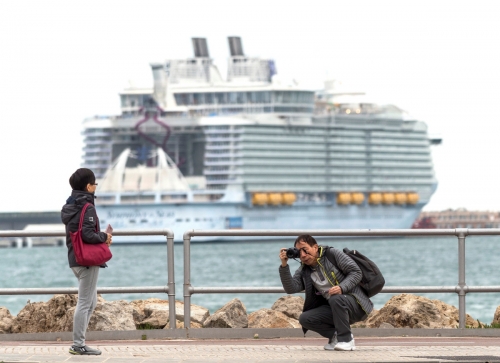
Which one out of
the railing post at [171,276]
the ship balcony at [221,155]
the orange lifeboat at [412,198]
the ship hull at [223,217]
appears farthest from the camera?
the orange lifeboat at [412,198]

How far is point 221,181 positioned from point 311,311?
3155 inches

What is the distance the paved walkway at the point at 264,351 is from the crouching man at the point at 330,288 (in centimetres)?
14

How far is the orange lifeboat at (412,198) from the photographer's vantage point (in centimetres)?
9388

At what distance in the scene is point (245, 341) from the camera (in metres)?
8.27

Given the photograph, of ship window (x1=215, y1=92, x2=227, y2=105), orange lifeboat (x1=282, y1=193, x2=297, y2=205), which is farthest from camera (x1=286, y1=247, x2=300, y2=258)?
ship window (x1=215, y1=92, x2=227, y2=105)

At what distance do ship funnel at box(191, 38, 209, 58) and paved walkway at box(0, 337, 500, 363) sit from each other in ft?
293

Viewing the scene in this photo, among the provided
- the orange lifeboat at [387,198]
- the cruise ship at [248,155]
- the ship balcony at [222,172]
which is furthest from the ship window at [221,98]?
the orange lifeboat at [387,198]

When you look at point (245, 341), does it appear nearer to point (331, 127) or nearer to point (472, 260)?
point (472, 260)

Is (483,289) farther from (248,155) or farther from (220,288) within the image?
(248,155)

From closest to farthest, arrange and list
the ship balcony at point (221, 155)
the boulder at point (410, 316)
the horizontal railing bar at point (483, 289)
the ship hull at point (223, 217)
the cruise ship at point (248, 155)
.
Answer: the horizontal railing bar at point (483, 289), the boulder at point (410, 316), the ship hull at point (223, 217), the cruise ship at point (248, 155), the ship balcony at point (221, 155)

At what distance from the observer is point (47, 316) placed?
910 centimetres

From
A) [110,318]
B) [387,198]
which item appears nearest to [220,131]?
[387,198]

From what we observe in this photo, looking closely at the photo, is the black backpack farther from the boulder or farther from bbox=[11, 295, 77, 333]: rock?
bbox=[11, 295, 77, 333]: rock

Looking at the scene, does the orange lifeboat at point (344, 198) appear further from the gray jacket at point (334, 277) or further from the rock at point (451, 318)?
the gray jacket at point (334, 277)
